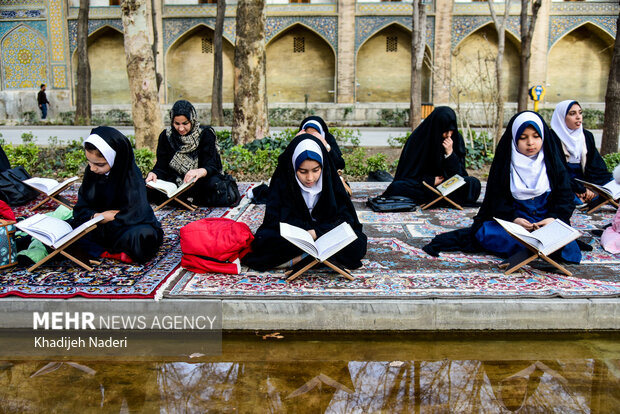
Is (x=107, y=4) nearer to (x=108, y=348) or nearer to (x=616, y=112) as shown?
(x=616, y=112)

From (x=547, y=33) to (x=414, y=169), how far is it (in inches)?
533

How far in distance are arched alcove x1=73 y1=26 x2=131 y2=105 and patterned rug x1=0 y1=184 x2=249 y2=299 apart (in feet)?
51.4

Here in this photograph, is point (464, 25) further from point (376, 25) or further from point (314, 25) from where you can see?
point (314, 25)

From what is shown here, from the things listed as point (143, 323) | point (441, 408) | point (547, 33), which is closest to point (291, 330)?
point (143, 323)

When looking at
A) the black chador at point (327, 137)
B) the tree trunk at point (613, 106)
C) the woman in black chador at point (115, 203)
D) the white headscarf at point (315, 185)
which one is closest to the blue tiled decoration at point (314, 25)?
the tree trunk at point (613, 106)

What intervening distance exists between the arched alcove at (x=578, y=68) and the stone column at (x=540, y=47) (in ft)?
2.90

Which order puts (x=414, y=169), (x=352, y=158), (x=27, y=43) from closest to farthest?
(x=414, y=169), (x=352, y=158), (x=27, y=43)

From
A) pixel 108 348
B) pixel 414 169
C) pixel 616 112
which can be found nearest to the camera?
pixel 108 348

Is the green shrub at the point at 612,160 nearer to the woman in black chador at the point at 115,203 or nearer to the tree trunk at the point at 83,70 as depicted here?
the woman in black chador at the point at 115,203

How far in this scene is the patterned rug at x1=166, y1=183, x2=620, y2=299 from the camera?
313cm

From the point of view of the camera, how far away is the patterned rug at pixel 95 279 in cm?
312

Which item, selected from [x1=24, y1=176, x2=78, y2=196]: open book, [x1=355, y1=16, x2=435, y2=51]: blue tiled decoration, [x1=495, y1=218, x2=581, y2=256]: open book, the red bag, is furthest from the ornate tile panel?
[x1=495, y1=218, x2=581, y2=256]: open book

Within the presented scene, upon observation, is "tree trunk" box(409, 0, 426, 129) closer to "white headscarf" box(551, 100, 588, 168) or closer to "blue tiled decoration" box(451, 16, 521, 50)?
"blue tiled decoration" box(451, 16, 521, 50)

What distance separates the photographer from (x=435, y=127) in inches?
215
